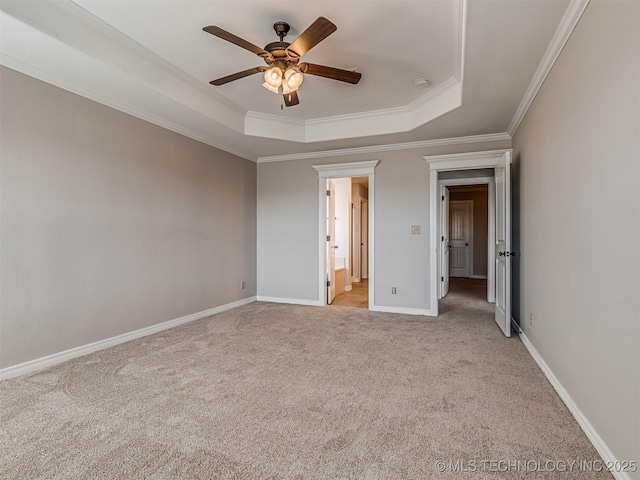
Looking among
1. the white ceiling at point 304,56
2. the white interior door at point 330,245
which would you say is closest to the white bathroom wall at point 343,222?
the white interior door at point 330,245

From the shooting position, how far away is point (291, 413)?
2.05m

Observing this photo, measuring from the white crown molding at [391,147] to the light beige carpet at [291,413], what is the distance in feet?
8.77

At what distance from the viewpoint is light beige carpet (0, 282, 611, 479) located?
158cm

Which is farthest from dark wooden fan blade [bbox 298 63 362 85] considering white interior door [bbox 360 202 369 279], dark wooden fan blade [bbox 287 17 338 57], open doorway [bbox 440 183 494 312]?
open doorway [bbox 440 183 494 312]

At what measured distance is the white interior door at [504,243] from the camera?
140 inches

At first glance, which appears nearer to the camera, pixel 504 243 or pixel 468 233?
pixel 504 243

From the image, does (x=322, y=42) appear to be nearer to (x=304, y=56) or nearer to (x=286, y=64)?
(x=304, y=56)

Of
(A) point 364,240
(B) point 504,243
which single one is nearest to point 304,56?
(B) point 504,243

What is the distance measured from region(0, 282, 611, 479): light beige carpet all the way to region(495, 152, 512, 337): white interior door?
0.47 meters

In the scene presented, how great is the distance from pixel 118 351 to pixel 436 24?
3.95m

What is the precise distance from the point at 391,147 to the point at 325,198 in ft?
4.16

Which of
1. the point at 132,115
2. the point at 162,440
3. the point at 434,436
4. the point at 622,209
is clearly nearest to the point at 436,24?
the point at 622,209

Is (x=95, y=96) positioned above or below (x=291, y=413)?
above

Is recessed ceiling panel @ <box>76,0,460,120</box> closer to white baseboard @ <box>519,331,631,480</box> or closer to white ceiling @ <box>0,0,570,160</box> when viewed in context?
white ceiling @ <box>0,0,570,160</box>
